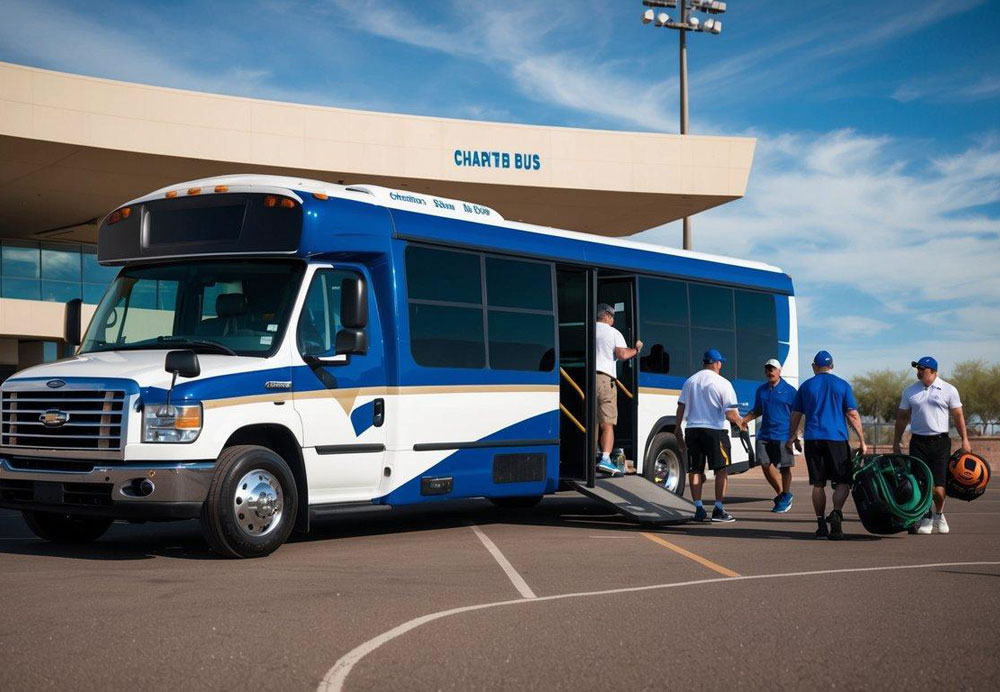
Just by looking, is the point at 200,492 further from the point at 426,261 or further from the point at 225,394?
the point at 426,261

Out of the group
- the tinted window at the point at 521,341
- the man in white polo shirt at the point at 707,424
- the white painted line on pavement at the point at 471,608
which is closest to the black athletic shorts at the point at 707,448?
the man in white polo shirt at the point at 707,424

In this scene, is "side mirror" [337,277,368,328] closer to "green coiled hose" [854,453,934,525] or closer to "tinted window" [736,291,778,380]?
"green coiled hose" [854,453,934,525]

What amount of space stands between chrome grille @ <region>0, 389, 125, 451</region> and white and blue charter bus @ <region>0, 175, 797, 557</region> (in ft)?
0.06

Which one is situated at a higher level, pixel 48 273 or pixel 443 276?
pixel 48 273

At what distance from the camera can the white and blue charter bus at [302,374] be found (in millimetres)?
10352

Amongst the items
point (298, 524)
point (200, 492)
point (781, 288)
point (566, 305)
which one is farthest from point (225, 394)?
point (781, 288)

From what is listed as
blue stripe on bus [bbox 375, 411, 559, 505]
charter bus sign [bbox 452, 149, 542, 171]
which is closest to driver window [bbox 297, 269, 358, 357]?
blue stripe on bus [bbox 375, 411, 559, 505]

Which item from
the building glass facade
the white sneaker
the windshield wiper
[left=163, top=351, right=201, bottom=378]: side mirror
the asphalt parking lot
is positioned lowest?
the asphalt parking lot

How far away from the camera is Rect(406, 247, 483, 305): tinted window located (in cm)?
1262

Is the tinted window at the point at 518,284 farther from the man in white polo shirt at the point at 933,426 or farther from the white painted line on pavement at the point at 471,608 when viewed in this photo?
the white painted line on pavement at the point at 471,608

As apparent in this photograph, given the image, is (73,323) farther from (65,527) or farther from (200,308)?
(65,527)

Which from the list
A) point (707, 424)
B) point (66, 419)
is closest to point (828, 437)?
point (707, 424)

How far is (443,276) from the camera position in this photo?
42.7 ft

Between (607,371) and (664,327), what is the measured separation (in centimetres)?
206
